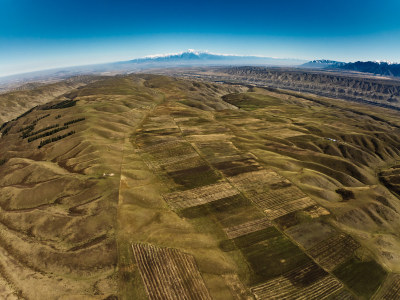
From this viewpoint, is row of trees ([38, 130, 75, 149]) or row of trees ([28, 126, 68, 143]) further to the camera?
row of trees ([28, 126, 68, 143])

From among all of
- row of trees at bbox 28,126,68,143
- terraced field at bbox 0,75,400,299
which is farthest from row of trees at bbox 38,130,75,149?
row of trees at bbox 28,126,68,143

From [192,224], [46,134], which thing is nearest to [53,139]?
[46,134]

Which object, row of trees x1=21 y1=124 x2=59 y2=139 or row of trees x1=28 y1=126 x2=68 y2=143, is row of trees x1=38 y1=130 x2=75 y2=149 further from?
row of trees x1=21 y1=124 x2=59 y2=139

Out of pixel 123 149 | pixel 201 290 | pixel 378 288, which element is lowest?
pixel 378 288

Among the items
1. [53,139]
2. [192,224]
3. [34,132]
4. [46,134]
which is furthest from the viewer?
[34,132]

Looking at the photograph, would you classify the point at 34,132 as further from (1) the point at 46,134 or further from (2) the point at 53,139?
(2) the point at 53,139

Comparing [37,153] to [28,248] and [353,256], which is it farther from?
[353,256]

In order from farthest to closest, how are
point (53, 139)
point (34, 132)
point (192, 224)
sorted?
point (34, 132) → point (53, 139) → point (192, 224)

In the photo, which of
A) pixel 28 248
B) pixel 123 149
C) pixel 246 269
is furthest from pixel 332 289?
pixel 123 149
